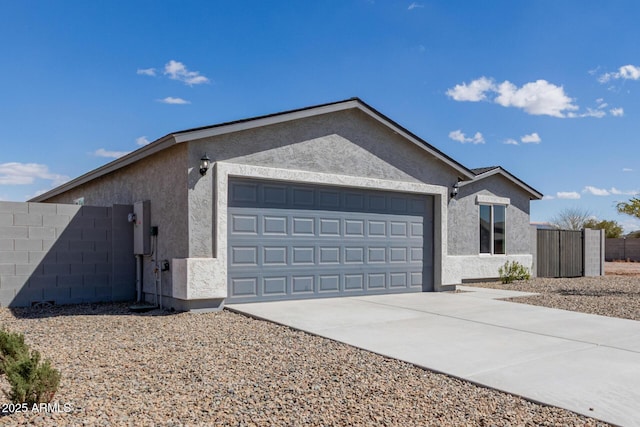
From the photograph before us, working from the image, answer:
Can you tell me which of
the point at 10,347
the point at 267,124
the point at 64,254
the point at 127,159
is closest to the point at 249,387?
the point at 10,347

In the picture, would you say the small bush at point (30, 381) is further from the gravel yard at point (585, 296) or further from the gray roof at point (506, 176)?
the gray roof at point (506, 176)

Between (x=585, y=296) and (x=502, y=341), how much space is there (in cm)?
712

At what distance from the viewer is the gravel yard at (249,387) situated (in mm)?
4062

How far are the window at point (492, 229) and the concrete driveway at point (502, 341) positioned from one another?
5.61 metres

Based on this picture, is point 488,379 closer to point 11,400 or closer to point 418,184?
point 11,400

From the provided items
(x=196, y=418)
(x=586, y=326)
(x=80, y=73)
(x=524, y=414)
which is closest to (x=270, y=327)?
(x=196, y=418)

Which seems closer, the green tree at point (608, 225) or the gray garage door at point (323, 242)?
the gray garage door at point (323, 242)

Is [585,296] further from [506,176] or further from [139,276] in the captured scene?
[139,276]

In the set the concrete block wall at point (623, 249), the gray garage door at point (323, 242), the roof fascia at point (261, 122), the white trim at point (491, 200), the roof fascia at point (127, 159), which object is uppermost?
the roof fascia at point (261, 122)

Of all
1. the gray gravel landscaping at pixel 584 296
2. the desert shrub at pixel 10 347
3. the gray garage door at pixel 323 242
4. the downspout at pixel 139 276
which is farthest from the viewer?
the downspout at pixel 139 276

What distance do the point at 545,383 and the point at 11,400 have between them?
4859 millimetres

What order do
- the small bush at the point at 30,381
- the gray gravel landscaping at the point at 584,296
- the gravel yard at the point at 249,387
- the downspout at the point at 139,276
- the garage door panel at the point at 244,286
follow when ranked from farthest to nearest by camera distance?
the downspout at the point at 139,276 → the gray gravel landscaping at the point at 584,296 → the garage door panel at the point at 244,286 → the gravel yard at the point at 249,387 → the small bush at the point at 30,381

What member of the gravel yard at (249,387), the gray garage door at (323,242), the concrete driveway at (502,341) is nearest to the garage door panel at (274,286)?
the gray garage door at (323,242)

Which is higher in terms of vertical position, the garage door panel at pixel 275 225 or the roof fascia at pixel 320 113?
the roof fascia at pixel 320 113
